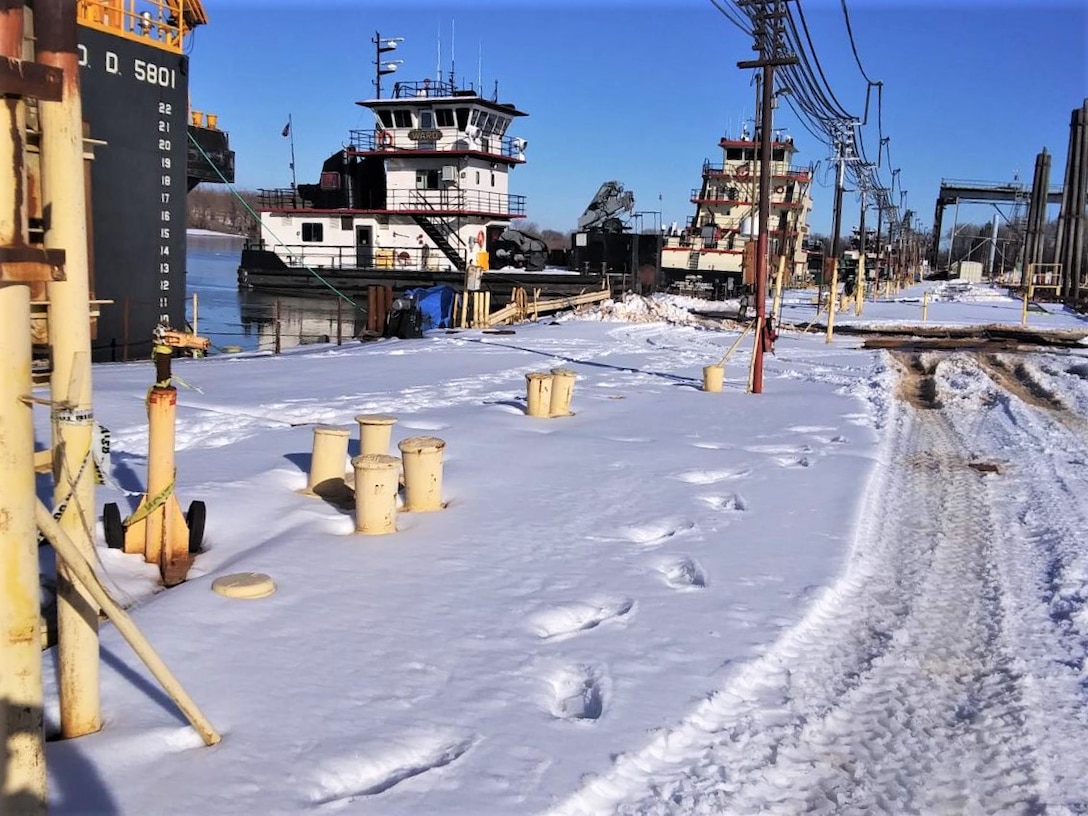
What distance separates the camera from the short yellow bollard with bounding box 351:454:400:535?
5.30 m

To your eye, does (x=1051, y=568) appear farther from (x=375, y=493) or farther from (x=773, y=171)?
(x=773, y=171)

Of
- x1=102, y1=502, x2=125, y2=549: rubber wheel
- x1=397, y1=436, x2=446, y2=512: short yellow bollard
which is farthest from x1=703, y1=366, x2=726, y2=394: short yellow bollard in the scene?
x1=102, y1=502, x2=125, y2=549: rubber wheel

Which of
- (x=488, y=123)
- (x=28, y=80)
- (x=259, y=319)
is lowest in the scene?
(x=259, y=319)

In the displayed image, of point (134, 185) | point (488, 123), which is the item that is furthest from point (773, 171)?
point (134, 185)

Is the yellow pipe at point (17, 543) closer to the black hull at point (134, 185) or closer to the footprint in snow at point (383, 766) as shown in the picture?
the footprint in snow at point (383, 766)

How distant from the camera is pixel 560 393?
982 cm

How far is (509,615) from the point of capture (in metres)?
4.24

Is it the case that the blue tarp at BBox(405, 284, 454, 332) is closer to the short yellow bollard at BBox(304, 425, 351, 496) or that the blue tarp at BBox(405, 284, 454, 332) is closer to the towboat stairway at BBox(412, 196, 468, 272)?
the towboat stairway at BBox(412, 196, 468, 272)

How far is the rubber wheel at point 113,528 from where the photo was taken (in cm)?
491

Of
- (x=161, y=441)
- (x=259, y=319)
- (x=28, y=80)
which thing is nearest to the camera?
(x=28, y=80)

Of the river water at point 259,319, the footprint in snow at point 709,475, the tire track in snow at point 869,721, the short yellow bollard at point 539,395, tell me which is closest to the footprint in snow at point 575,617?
the tire track in snow at point 869,721

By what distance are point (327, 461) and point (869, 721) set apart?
3913 mm

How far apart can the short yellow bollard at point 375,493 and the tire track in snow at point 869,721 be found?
2.39 meters

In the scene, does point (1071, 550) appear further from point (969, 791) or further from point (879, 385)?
point (879, 385)
